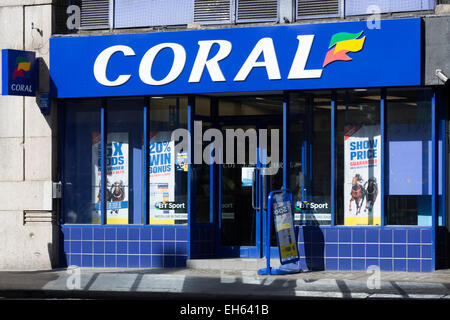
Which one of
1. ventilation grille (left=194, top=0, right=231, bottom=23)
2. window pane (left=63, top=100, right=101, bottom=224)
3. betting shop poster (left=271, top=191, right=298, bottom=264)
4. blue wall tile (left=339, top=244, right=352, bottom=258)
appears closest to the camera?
betting shop poster (left=271, top=191, right=298, bottom=264)

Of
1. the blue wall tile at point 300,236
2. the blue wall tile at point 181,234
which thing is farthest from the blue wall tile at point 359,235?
the blue wall tile at point 181,234

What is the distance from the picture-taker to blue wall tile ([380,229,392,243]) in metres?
14.9

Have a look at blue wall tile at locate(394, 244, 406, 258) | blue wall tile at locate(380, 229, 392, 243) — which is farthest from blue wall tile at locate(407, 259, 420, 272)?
blue wall tile at locate(380, 229, 392, 243)

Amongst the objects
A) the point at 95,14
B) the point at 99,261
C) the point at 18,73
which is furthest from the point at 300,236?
the point at 18,73

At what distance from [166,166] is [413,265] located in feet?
16.8

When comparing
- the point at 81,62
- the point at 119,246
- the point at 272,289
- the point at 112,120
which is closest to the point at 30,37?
the point at 81,62

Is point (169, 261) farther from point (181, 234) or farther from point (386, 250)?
point (386, 250)

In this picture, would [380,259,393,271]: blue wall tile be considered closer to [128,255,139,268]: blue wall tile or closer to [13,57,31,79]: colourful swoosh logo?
[128,255,139,268]: blue wall tile

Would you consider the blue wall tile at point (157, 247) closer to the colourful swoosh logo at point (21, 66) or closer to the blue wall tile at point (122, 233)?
the blue wall tile at point (122, 233)

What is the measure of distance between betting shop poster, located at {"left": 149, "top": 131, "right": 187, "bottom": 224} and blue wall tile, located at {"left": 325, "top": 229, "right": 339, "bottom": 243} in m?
2.96

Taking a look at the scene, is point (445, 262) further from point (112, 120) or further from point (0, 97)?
point (0, 97)

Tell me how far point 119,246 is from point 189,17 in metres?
4.71

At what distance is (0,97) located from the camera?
1681 cm
